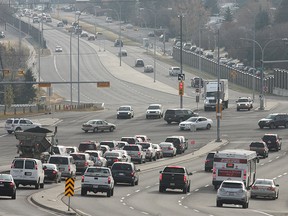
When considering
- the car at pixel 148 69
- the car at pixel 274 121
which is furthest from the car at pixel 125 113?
the car at pixel 148 69

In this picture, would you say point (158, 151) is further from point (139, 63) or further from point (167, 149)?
point (139, 63)

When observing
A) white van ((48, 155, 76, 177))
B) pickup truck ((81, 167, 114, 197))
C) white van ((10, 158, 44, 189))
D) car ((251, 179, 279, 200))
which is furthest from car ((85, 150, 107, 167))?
pickup truck ((81, 167, 114, 197))

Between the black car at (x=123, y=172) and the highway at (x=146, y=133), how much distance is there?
18.2 inches

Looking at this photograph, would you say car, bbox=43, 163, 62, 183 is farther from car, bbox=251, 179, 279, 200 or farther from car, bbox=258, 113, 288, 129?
car, bbox=258, 113, 288, 129

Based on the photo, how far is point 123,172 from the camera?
61.0 metres

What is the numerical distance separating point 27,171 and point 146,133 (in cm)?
4141

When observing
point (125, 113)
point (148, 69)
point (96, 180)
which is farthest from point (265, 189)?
point (148, 69)

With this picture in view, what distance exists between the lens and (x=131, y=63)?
7515 inches

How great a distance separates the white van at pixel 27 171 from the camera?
56781 mm

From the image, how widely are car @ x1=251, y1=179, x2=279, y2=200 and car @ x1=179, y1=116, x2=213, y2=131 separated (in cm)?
4142

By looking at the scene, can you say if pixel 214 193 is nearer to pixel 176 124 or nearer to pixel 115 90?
pixel 176 124

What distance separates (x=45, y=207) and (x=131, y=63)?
142603 millimetres

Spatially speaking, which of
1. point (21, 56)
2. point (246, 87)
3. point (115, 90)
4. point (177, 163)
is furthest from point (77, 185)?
point (21, 56)

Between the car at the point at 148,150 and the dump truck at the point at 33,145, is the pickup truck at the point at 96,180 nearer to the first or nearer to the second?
the dump truck at the point at 33,145
